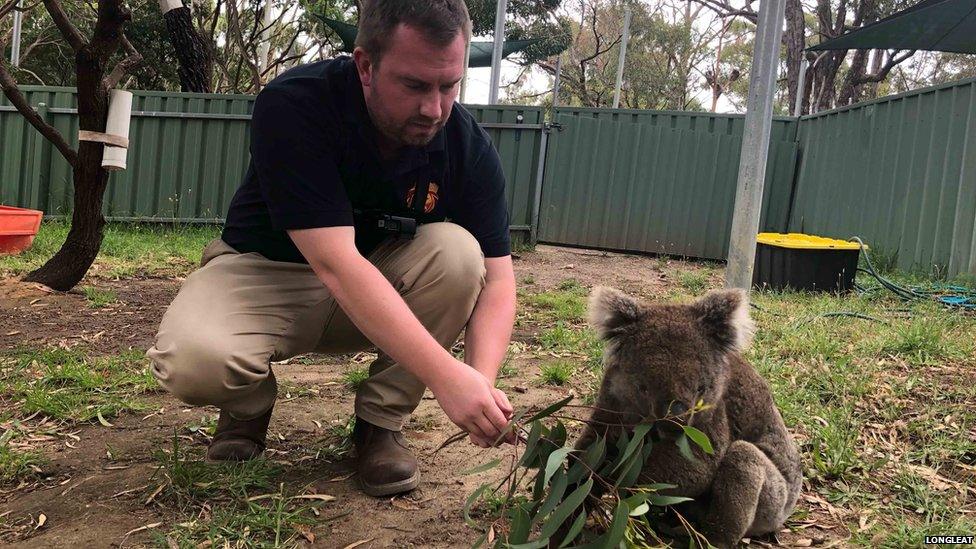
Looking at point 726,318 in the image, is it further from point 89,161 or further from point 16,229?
point 16,229

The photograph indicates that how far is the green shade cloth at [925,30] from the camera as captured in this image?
25.8 feet

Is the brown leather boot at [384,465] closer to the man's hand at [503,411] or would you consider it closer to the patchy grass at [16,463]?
the man's hand at [503,411]

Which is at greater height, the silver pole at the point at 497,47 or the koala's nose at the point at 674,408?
the silver pole at the point at 497,47

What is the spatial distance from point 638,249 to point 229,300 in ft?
26.5

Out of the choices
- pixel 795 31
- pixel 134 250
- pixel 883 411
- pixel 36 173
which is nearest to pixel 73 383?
pixel 883 411

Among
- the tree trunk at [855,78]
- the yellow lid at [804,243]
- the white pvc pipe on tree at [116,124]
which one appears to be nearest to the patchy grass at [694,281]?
the yellow lid at [804,243]

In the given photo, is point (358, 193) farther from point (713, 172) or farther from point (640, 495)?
point (713, 172)

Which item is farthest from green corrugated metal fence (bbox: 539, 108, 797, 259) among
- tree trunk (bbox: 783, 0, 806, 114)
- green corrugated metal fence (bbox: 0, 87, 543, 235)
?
tree trunk (bbox: 783, 0, 806, 114)

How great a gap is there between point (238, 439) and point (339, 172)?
99 cm

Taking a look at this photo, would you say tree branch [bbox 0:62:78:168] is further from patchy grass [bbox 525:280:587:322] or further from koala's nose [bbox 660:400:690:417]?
koala's nose [bbox 660:400:690:417]

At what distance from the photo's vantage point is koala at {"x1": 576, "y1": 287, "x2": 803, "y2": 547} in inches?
77.1

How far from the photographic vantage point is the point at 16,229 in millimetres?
6699

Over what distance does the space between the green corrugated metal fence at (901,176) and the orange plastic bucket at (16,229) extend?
27.3 ft

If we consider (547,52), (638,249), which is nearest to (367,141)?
(638,249)
